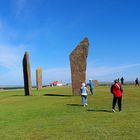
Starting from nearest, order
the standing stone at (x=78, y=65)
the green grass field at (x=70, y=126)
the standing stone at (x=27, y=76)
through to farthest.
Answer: the green grass field at (x=70, y=126) → the standing stone at (x=78, y=65) → the standing stone at (x=27, y=76)

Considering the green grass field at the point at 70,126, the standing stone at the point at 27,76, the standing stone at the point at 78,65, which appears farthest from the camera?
the standing stone at the point at 27,76

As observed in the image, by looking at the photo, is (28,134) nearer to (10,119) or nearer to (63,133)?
(63,133)

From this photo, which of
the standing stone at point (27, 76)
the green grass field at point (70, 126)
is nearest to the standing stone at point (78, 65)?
the standing stone at point (27, 76)

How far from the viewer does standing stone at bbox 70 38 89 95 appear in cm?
3669

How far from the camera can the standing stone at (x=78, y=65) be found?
36.7m

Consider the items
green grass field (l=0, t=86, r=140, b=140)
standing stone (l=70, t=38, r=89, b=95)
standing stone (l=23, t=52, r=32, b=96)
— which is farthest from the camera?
standing stone (l=23, t=52, r=32, b=96)

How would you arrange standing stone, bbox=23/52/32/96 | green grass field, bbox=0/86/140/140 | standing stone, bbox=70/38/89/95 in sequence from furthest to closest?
standing stone, bbox=23/52/32/96 → standing stone, bbox=70/38/89/95 → green grass field, bbox=0/86/140/140

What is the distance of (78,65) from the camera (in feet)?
121

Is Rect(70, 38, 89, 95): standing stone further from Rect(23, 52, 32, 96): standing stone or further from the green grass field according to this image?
the green grass field

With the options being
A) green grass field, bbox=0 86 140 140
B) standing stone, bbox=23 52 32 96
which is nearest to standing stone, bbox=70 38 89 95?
standing stone, bbox=23 52 32 96

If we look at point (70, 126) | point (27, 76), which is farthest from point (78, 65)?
point (70, 126)

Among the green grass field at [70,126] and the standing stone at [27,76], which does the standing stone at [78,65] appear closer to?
the standing stone at [27,76]

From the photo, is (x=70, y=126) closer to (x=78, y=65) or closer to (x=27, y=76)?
(x=78, y=65)

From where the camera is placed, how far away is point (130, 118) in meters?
18.5
